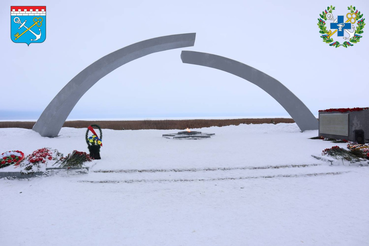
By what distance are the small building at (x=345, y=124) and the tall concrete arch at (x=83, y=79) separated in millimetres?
9448

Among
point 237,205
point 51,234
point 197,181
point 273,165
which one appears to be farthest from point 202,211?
point 273,165

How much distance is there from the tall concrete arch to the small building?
945cm

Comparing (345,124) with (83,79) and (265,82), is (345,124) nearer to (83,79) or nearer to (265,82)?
(265,82)

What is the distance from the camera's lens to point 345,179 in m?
6.53

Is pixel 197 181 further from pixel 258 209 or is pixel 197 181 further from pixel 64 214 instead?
pixel 64 214

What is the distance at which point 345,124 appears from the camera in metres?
13.4

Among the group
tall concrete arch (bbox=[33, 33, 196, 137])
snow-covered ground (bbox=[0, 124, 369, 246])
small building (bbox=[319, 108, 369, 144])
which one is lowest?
snow-covered ground (bbox=[0, 124, 369, 246])

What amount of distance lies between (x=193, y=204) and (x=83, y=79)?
13.9 meters

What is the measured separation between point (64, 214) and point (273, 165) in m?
5.77

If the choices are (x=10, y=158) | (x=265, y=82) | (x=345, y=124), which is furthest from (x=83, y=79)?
(x=345, y=124)

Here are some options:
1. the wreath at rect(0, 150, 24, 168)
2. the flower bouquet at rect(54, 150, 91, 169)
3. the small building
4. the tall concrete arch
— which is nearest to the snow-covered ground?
the flower bouquet at rect(54, 150, 91, 169)

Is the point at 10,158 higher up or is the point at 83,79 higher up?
the point at 83,79

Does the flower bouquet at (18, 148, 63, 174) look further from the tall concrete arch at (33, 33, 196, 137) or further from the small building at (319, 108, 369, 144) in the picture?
the small building at (319, 108, 369, 144)

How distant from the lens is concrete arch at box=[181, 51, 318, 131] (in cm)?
1788
